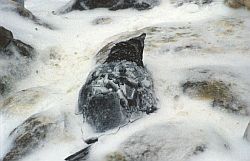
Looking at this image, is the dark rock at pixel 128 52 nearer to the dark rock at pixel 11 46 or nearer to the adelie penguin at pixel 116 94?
the adelie penguin at pixel 116 94

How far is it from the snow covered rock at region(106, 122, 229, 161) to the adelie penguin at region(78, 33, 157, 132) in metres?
0.43

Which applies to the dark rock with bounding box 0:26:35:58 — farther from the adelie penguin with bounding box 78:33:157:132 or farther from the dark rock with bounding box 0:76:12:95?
the adelie penguin with bounding box 78:33:157:132

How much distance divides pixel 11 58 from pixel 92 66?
131cm

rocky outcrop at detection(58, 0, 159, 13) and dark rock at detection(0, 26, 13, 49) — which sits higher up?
rocky outcrop at detection(58, 0, 159, 13)

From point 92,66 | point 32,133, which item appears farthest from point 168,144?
point 92,66

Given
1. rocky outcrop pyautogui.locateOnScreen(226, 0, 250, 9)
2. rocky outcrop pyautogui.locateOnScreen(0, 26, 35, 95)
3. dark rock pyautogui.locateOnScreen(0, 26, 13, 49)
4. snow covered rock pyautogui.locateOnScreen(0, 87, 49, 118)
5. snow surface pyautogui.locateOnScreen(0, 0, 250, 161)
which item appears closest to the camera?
snow surface pyautogui.locateOnScreen(0, 0, 250, 161)

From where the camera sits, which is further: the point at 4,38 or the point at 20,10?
the point at 20,10

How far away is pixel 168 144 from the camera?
466 centimetres

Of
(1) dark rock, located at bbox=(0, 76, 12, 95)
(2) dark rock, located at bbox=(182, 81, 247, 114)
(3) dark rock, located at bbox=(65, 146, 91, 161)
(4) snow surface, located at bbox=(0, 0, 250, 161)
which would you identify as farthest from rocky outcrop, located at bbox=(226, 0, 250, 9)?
(3) dark rock, located at bbox=(65, 146, 91, 161)

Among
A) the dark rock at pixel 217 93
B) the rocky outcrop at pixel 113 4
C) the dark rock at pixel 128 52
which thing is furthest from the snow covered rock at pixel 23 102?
the rocky outcrop at pixel 113 4

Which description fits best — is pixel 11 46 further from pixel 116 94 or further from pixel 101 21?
pixel 116 94

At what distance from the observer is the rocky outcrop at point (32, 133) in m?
5.10

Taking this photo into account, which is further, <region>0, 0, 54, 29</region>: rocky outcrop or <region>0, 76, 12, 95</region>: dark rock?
<region>0, 0, 54, 29</region>: rocky outcrop

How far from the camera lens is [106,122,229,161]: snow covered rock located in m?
4.55
